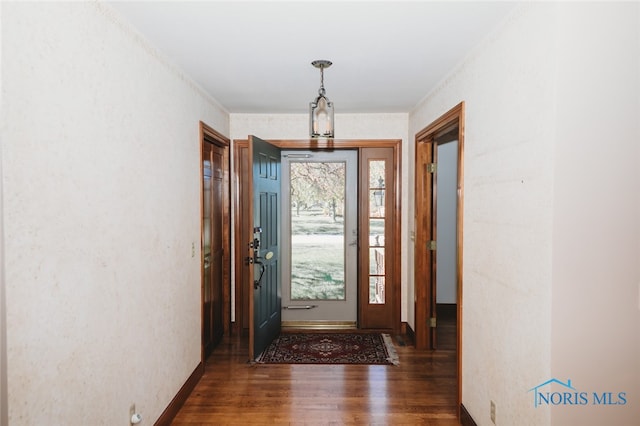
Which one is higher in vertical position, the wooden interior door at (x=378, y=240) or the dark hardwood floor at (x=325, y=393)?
the wooden interior door at (x=378, y=240)

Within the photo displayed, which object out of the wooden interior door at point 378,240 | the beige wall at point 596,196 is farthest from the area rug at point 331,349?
the beige wall at point 596,196

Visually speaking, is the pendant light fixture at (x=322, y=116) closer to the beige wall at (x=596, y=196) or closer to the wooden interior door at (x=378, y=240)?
the beige wall at (x=596, y=196)

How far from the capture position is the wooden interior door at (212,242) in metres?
4.08

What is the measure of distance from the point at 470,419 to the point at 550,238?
1516 millimetres

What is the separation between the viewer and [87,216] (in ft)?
6.21

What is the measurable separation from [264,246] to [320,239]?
944 millimetres

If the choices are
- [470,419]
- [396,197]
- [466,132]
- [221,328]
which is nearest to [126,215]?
[466,132]

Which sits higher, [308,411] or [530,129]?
[530,129]

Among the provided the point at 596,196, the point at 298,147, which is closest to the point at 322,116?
the point at 596,196

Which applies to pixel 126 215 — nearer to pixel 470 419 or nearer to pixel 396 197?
pixel 470 419

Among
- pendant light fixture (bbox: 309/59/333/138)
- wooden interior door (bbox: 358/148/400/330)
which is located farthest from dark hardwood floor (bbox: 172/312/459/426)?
pendant light fixture (bbox: 309/59/333/138)

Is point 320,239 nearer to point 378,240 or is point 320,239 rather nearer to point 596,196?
point 378,240

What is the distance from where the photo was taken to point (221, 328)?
4.68 metres

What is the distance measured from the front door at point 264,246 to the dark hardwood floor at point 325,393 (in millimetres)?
357
